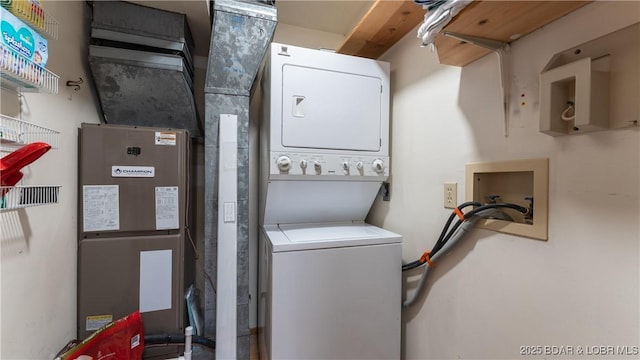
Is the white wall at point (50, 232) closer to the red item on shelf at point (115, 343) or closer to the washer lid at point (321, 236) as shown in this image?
the red item on shelf at point (115, 343)

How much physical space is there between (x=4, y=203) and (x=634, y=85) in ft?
6.09

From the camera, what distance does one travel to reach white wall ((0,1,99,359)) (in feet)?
2.88

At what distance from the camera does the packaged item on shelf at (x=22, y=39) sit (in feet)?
2.41

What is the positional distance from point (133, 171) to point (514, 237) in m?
1.87

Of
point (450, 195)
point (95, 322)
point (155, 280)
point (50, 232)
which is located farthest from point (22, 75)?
point (450, 195)

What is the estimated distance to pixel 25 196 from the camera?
840 millimetres

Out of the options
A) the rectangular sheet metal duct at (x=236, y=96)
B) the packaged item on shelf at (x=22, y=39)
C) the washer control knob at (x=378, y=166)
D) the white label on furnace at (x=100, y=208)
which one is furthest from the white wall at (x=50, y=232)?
the washer control knob at (x=378, y=166)

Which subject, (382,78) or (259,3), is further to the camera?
(382,78)

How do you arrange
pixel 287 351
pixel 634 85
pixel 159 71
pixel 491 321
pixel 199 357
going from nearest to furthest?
pixel 634 85 < pixel 491 321 < pixel 287 351 < pixel 159 71 < pixel 199 357

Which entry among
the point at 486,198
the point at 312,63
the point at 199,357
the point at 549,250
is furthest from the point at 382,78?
the point at 199,357

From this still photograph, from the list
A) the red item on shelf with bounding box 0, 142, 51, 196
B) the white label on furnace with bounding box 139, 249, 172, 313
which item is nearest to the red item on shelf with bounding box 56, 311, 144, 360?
the white label on furnace with bounding box 139, 249, 172, 313

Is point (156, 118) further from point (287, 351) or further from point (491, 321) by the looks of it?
point (491, 321)

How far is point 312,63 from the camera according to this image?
1516 mm

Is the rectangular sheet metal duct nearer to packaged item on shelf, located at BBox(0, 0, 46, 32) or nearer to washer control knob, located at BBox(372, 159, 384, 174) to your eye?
packaged item on shelf, located at BBox(0, 0, 46, 32)
